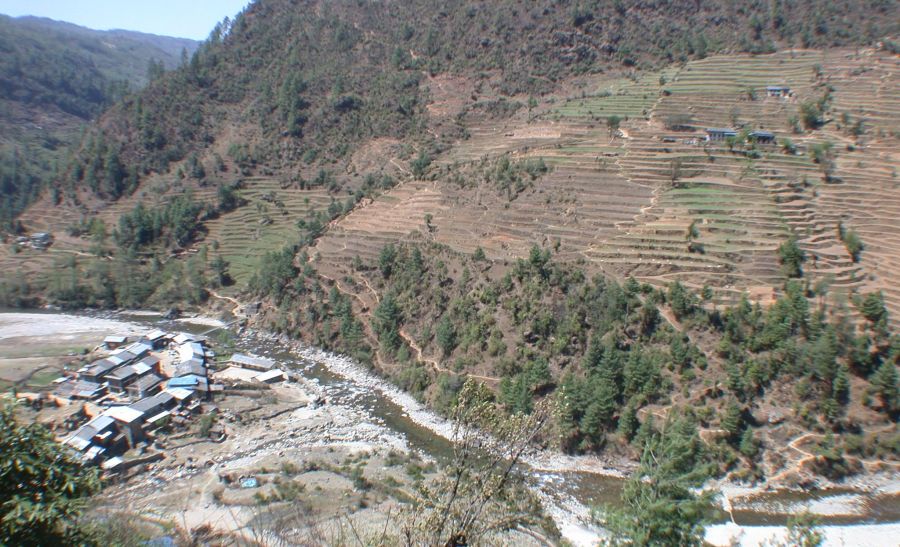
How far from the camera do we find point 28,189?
6328 centimetres

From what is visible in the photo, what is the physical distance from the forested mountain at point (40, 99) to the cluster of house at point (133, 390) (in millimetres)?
32589

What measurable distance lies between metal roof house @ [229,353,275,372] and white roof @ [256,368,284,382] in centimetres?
71

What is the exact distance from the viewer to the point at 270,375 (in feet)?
108

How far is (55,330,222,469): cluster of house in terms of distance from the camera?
24391 millimetres

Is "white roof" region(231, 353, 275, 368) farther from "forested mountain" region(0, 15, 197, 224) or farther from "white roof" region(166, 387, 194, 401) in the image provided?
"forested mountain" region(0, 15, 197, 224)

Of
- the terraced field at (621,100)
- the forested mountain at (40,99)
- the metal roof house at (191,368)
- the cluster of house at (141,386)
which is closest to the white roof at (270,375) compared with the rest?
the cluster of house at (141,386)

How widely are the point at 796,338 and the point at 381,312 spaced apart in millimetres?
22077

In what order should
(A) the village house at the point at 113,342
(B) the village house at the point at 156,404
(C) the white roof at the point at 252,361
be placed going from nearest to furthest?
1. (B) the village house at the point at 156,404
2. (C) the white roof at the point at 252,361
3. (A) the village house at the point at 113,342

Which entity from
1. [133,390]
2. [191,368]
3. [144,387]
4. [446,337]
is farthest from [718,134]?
[133,390]

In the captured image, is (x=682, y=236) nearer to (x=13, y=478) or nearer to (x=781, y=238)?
(x=781, y=238)

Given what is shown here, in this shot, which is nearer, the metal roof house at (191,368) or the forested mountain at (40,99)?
the metal roof house at (191,368)

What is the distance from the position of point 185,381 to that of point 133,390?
105 inches

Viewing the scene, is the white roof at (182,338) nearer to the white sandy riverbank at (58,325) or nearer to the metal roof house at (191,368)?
the white sandy riverbank at (58,325)

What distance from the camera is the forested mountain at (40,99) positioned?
6700 centimetres
